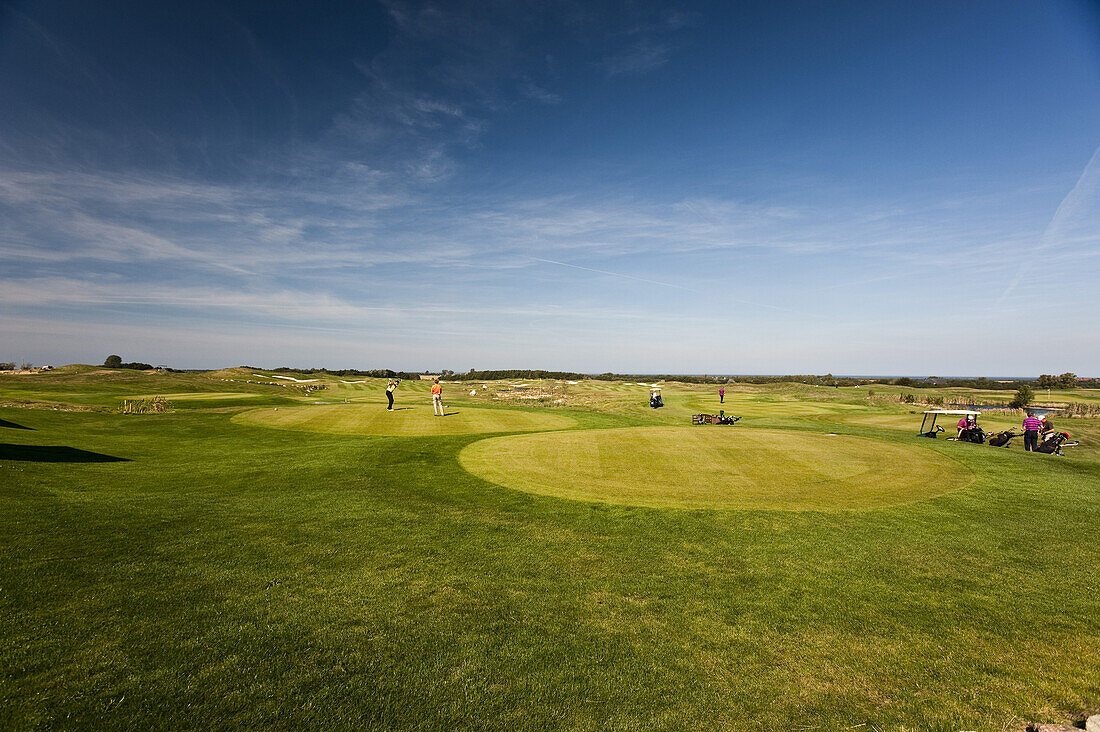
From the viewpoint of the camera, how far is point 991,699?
13.5 feet

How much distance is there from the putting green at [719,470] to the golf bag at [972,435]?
6374 millimetres

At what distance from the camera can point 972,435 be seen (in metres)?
21.1

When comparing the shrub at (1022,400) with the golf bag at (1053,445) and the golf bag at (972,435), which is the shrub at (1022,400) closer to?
the golf bag at (972,435)

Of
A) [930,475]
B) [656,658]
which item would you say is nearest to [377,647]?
[656,658]

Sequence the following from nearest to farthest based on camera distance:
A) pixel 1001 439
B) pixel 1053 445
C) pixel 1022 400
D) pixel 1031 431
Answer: pixel 1053 445, pixel 1031 431, pixel 1001 439, pixel 1022 400

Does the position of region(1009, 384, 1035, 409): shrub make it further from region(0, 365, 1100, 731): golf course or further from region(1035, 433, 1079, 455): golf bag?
region(0, 365, 1100, 731): golf course

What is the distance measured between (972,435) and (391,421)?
1154 inches

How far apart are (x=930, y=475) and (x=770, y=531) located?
818 centimetres

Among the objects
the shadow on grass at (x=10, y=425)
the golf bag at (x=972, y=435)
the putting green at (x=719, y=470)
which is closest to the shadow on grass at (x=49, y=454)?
the shadow on grass at (x=10, y=425)

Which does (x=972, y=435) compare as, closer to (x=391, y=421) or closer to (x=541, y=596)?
(x=541, y=596)

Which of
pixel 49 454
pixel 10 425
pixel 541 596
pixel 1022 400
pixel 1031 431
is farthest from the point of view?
pixel 1022 400

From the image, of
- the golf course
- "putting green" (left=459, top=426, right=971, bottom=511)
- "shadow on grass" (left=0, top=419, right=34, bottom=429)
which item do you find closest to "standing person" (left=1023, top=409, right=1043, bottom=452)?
"putting green" (left=459, top=426, right=971, bottom=511)

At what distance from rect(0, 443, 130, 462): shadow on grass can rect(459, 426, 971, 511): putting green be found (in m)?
10.6

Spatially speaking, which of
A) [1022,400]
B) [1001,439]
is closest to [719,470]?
[1001,439]
